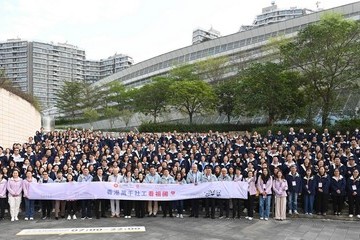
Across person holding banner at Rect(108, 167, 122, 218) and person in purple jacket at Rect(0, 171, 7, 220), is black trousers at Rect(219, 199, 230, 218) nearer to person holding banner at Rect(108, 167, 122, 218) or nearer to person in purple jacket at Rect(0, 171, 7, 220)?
person holding banner at Rect(108, 167, 122, 218)

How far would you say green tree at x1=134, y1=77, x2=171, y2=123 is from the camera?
37.1 meters

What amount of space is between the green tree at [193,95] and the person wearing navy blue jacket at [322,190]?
22.0 metres

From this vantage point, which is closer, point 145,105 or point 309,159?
point 309,159

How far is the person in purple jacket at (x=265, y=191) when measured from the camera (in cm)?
1109

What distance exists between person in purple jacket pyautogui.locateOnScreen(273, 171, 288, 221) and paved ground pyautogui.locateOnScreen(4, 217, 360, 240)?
0.30m

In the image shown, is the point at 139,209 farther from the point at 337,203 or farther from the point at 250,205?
the point at 337,203

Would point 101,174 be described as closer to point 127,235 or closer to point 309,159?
point 127,235

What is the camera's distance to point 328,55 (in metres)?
24.4

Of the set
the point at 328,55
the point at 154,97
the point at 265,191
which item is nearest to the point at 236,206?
the point at 265,191

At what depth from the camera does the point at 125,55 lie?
11238 centimetres

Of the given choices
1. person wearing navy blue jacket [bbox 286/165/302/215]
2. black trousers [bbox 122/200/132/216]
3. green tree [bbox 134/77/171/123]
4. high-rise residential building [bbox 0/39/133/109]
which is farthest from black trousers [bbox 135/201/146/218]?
high-rise residential building [bbox 0/39/133/109]

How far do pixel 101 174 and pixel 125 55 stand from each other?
104 m

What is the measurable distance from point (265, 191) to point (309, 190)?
1.49 m

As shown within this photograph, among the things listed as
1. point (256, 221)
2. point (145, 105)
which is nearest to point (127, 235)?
point (256, 221)
